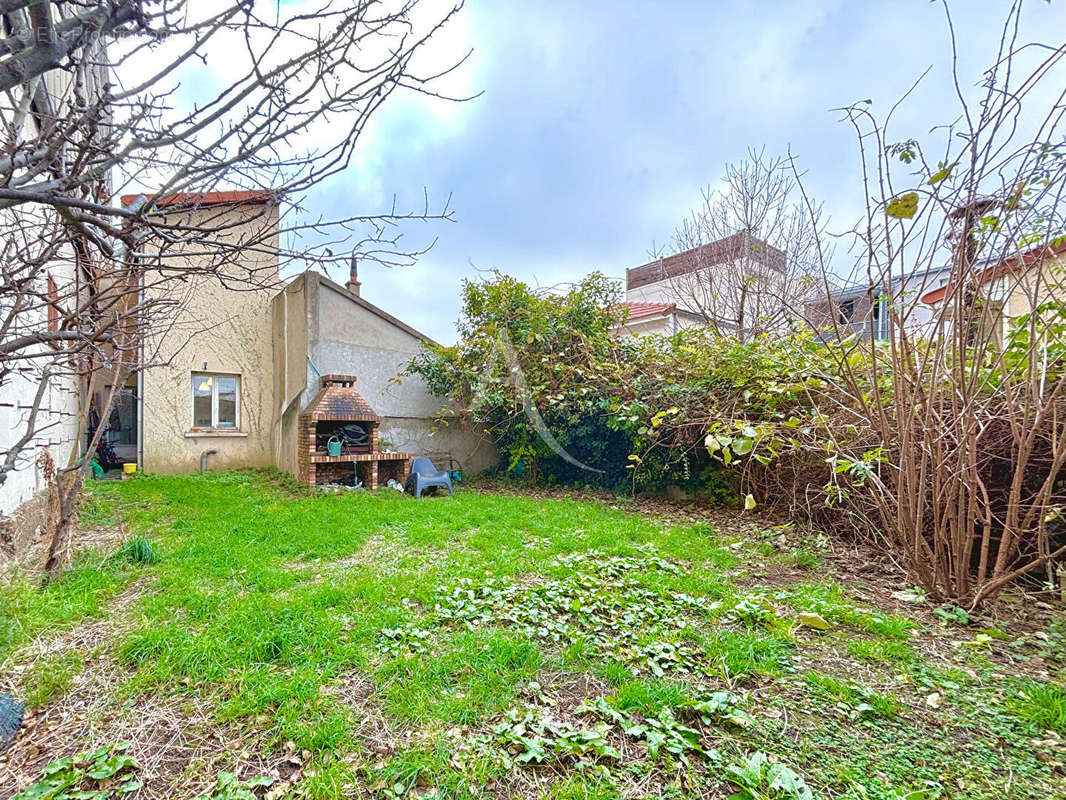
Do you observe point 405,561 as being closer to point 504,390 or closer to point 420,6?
point 420,6

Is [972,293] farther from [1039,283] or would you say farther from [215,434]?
[215,434]

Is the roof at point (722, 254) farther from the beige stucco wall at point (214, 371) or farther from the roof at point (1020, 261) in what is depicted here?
the beige stucco wall at point (214, 371)

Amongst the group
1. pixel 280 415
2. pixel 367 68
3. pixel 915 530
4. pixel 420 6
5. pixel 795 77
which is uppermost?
pixel 795 77

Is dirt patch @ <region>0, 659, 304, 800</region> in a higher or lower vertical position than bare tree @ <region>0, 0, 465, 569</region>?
lower

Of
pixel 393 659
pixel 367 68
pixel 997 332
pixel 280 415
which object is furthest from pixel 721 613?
pixel 280 415

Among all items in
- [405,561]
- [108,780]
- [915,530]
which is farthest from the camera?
[405,561]

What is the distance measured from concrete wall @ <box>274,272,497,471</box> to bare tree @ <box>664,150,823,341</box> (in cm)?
540

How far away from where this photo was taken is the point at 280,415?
8562 mm

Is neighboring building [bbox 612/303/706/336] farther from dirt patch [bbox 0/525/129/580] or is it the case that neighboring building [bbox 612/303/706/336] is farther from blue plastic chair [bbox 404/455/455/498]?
dirt patch [bbox 0/525/129/580]

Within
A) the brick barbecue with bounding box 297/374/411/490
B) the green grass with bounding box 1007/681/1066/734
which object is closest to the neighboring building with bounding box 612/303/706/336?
the brick barbecue with bounding box 297/374/411/490

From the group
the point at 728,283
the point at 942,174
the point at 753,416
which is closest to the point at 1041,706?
the point at 942,174

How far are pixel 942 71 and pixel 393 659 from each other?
4360 mm

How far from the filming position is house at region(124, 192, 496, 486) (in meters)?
7.94

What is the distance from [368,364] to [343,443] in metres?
1.67
